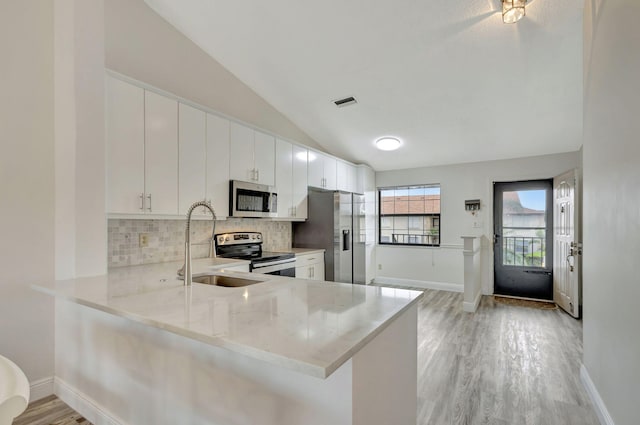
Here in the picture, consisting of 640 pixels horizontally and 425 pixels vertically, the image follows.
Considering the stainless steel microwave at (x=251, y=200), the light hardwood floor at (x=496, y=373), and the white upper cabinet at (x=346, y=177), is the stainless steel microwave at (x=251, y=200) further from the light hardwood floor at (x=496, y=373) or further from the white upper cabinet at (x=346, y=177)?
the light hardwood floor at (x=496, y=373)

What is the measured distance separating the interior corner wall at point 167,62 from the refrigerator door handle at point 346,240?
1882 millimetres

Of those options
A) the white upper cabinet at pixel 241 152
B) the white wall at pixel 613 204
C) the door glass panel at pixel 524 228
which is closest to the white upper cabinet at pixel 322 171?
the white upper cabinet at pixel 241 152

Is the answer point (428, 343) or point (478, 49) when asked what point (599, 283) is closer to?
point (428, 343)

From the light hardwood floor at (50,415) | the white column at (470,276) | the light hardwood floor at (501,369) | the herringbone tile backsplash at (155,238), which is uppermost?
the herringbone tile backsplash at (155,238)

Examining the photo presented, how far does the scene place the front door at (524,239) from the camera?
15.7 ft

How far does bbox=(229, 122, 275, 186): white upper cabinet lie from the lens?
326 cm

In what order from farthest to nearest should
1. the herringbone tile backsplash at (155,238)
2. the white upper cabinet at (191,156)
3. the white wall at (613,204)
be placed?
the white upper cabinet at (191,156), the herringbone tile backsplash at (155,238), the white wall at (613,204)

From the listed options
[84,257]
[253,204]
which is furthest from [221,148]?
[84,257]

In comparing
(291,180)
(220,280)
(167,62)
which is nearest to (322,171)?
(291,180)

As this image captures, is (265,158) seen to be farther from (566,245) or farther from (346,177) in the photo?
(566,245)

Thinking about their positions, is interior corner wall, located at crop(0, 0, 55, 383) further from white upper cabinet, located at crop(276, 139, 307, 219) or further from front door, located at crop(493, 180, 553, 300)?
front door, located at crop(493, 180, 553, 300)

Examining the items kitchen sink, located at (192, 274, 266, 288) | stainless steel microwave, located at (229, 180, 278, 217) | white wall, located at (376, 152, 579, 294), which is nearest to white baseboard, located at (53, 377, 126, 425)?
kitchen sink, located at (192, 274, 266, 288)

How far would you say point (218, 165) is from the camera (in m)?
3.08

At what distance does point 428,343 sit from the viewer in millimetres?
3123
